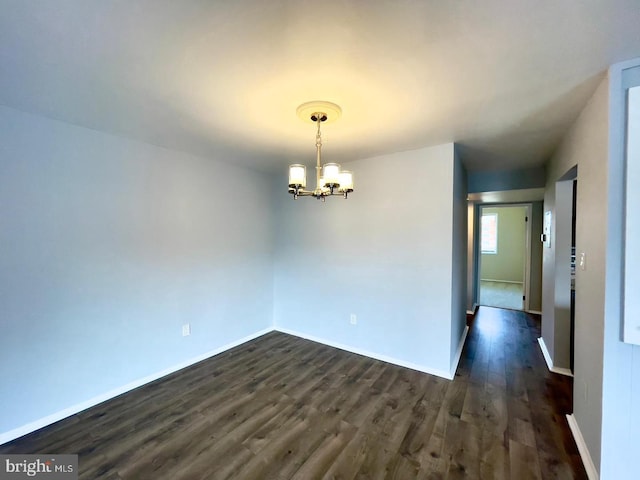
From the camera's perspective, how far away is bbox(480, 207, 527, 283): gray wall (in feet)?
26.1

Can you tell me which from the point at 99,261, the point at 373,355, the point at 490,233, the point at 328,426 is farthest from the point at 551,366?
the point at 490,233

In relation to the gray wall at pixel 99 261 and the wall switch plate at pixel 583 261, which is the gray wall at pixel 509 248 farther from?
the gray wall at pixel 99 261

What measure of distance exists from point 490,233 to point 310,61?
29.1 ft

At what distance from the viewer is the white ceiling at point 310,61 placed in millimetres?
1137

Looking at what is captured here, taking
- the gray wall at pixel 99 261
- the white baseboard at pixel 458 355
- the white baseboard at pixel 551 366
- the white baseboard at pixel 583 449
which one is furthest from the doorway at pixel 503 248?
the gray wall at pixel 99 261

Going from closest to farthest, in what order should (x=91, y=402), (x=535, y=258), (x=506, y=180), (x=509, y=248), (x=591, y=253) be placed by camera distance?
(x=591, y=253)
(x=91, y=402)
(x=506, y=180)
(x=535, y=258)
(x=509, y=248)

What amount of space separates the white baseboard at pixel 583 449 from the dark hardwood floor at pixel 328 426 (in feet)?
0.14

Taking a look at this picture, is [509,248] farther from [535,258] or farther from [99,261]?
[99,261]

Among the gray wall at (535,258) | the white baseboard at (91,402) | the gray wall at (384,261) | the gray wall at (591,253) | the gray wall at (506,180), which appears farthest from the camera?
the gray wall at (535,258)

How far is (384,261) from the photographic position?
10.3 ft

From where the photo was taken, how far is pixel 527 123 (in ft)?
7.29

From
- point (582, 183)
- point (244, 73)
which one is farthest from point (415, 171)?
point (244, 73)

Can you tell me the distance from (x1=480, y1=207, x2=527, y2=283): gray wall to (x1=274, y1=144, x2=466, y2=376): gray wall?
20.1 ft

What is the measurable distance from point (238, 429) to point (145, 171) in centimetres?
253
